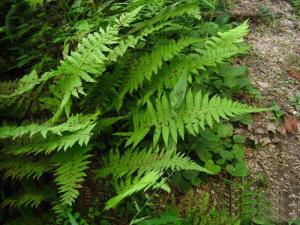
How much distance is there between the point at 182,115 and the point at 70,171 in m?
0.72

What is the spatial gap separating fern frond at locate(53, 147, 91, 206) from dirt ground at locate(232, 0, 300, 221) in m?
1.20

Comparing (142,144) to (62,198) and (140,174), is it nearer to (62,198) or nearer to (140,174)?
(140,174)

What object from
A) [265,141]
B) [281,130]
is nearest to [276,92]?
[281,130]

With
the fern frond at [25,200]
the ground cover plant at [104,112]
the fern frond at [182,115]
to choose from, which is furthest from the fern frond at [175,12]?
the fern frond at [25,200]

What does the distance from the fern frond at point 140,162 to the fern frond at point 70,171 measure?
0.57 feet

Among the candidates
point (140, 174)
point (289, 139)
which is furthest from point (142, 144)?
point (289, 139)

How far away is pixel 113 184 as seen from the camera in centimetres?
220

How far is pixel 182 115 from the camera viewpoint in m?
2.28

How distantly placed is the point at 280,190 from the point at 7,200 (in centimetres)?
172

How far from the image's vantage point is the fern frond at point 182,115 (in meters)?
2.21

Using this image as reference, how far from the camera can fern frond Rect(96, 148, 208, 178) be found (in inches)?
83.5

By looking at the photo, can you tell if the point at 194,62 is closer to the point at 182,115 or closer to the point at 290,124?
the point at 182,115

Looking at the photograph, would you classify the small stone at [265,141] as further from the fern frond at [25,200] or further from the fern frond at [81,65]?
the fern frond at [25,200]

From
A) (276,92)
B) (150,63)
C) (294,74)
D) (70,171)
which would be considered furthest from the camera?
(294,74)
